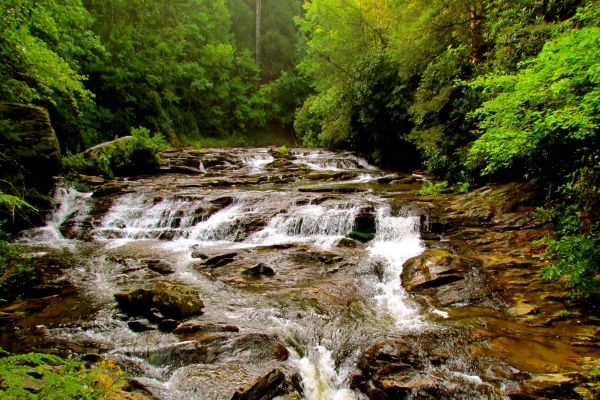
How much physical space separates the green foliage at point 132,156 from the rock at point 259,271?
1022 centimetres

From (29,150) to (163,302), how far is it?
7.79 meters

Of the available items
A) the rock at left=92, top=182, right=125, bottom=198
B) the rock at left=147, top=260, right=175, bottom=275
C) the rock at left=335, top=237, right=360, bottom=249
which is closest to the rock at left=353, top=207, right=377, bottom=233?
the rock at left=335, top=237, right=360, bottom=249

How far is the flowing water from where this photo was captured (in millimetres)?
4094

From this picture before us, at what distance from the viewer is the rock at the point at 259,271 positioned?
6.73 metres

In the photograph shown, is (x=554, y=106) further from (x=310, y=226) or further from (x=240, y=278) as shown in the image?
(x=240, y=278)

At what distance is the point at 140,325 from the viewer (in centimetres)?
475

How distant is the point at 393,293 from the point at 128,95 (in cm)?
2131

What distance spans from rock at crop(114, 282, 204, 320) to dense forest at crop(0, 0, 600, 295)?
213 centimetres

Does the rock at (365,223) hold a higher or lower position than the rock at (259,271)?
higher

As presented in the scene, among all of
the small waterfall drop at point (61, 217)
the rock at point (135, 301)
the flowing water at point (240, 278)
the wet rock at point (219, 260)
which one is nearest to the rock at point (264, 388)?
the flowing water at point (240, 278)

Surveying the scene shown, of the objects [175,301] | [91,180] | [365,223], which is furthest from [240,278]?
[91,180]

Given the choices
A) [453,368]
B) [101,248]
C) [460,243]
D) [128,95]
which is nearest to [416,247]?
[460,243]

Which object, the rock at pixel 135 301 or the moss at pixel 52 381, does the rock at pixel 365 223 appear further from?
the moss at pixel 52 381

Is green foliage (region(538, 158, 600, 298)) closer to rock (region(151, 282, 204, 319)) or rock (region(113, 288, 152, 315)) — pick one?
rock (region(151, 282, 204, 319))
